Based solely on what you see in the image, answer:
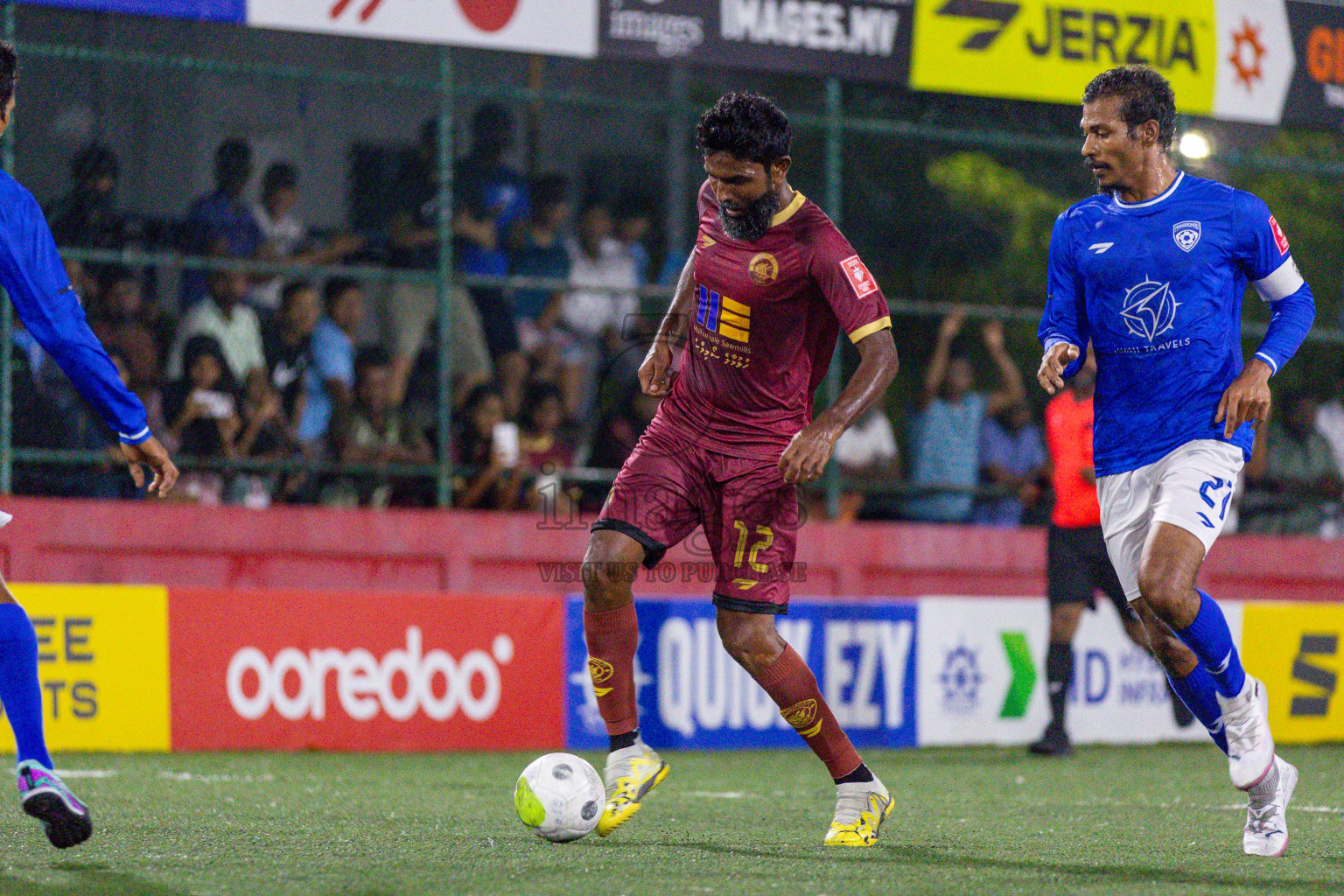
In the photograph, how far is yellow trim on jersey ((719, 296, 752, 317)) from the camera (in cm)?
575

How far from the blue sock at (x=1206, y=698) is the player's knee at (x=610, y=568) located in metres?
1.74

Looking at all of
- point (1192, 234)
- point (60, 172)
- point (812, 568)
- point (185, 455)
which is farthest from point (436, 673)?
point (1192, 234)

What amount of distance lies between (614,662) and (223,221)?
636 cm

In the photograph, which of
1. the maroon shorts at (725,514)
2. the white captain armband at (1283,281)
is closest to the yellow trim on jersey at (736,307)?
the maroon shorts at (725,514)

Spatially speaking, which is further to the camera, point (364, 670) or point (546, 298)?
point (546, 298)

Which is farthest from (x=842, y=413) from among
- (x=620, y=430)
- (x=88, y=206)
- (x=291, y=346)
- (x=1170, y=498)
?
(x=88, y=206)

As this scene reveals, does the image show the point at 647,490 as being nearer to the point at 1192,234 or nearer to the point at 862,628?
the point at 1192,234

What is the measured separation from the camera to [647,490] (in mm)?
5734

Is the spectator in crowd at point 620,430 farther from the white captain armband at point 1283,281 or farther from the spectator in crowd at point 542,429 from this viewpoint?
the white captain armband at point 1283,281

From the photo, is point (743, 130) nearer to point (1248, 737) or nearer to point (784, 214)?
point (784, 214)

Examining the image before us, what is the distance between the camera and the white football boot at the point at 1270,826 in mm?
5398

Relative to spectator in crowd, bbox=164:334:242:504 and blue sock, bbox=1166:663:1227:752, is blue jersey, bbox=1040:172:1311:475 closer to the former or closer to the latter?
blue sock, bbox=1166:663:1227:752

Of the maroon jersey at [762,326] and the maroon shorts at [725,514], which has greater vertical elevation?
the maroon jersey at [762,326]

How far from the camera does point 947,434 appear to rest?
42.3 feet
